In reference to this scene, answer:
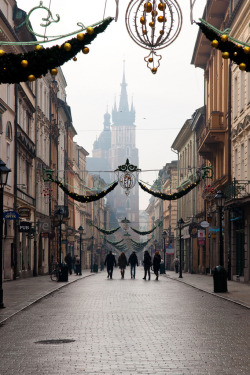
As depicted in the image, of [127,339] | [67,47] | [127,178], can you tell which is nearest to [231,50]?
[67,47]

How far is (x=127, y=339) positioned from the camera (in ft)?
38.9

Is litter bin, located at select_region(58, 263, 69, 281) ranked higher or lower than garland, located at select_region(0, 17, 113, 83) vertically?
lower

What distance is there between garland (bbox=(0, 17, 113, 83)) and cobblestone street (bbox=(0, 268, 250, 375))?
3.51 meters

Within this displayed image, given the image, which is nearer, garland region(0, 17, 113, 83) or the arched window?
garland region(0, 17, 113, 83)

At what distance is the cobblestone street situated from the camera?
30.0 feet

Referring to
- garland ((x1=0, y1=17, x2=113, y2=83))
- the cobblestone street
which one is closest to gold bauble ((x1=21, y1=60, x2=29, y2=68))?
garland ((x1=0, y1=17, x2=113, y2=83))

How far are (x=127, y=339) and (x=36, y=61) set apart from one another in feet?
17.3

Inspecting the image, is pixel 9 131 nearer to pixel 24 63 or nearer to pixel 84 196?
pixel 84 196

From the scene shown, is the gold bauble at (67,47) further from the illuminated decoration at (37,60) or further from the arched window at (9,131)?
the arched window at (9,131)

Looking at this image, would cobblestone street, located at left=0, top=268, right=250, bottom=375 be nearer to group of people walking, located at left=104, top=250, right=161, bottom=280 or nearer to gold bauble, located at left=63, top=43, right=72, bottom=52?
gold bauble, located at left=63, top=43, right=72, bottom=52

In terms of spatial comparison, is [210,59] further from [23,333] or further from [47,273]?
[23,333]

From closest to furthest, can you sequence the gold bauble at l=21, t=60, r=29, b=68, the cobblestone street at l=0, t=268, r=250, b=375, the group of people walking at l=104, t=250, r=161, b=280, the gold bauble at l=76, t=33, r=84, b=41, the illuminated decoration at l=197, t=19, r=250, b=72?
1. the gold bauble at l=21, t=60, r=29, b=68
2. the gold bauble at l=76, t=33, r=84, b=41
3. the illuminated decoration at l=197, t=19, r=250, b=72
4. the cobblestone street at l=0, t=268, r=250, b=375
5. the group of people walking at l=104, t=250, r=161, b=280

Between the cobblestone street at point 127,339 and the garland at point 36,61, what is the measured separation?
3.51 metres

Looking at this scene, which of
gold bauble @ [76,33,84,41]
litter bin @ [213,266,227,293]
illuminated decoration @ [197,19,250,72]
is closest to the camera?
gold bauble @ [76,33,84,41]
